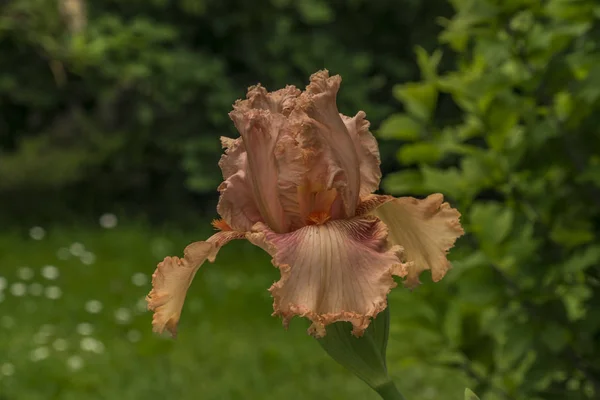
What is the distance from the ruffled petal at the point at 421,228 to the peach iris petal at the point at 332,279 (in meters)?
0.12

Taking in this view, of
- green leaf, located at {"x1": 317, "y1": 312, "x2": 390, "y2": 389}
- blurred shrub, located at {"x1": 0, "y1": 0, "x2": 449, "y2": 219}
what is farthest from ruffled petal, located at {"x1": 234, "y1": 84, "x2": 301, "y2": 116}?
blurred shrub, located at {"x1": 0, "y1": 0, "x2": 449, "y2": 219}

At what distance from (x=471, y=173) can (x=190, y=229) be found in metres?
6.04

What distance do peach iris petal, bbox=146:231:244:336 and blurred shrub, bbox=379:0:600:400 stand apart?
1.41m

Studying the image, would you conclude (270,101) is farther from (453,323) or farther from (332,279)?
(453,323)

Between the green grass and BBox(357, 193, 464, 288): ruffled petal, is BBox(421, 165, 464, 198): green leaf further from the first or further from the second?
BBox(357, 193, 464, 288): ruffled petal

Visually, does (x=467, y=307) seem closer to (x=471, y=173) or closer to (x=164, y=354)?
(x=471, y=173)

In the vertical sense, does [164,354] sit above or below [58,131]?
above

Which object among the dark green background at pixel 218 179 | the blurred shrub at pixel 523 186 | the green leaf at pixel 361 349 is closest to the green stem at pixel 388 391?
the green leaf at pixel 361 349

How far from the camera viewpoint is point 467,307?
2611 millimetres

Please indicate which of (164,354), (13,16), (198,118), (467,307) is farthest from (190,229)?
(467,307)

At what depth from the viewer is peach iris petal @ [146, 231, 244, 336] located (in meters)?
1.10

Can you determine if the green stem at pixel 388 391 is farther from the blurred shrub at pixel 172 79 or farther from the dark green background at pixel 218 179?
the blurred shrub at pixel 172 79

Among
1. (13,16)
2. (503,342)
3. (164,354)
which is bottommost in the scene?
(164,354)

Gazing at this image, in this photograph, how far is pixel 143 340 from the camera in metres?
5.40
